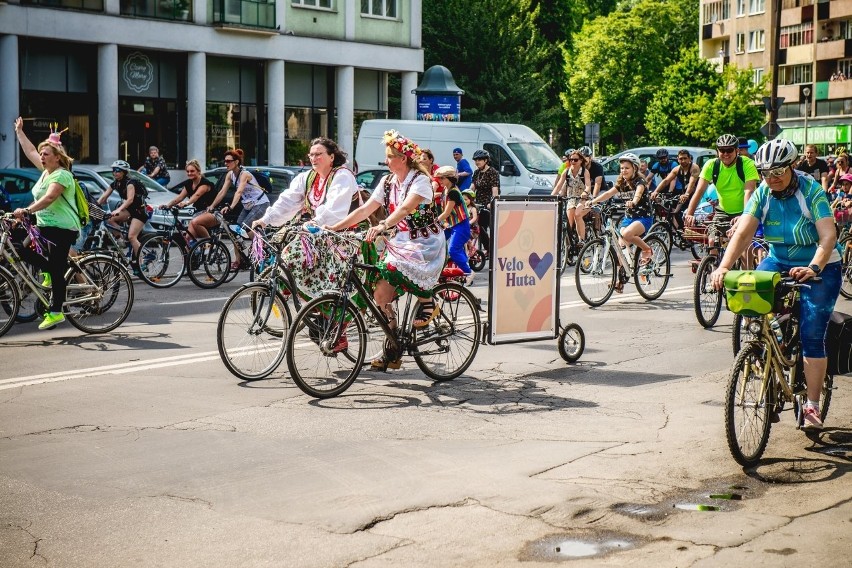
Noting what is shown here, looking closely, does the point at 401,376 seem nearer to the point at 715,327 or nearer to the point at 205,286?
the point at 715,327

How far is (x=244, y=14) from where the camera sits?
4162cm

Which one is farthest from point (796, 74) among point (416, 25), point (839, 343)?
point (839, 343)

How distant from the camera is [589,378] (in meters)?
9.91

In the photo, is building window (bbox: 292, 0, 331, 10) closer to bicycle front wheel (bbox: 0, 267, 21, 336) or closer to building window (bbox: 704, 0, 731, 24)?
bicycle front wheel (bbox: 0, 267, 21, 336)

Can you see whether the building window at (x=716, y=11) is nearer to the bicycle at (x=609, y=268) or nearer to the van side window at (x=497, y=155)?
the van side window at (x=497, y=155)

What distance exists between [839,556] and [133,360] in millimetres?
7088

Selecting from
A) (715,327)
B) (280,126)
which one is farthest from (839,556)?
(280,126)

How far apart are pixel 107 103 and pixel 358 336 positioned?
103 ft

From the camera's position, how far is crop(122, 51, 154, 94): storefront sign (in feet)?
130

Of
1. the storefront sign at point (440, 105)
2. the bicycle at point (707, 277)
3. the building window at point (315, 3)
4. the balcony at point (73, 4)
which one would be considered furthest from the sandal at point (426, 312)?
the building window at point (315, 3)

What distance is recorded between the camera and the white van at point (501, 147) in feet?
95.0

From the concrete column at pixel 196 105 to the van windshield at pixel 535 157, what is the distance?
14410mm

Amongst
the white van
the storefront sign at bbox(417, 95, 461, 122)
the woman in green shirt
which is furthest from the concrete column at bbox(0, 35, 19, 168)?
the woman in green shirt

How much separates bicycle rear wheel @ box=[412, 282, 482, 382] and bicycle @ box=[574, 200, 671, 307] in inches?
204
